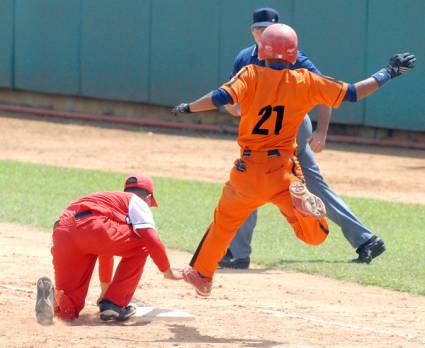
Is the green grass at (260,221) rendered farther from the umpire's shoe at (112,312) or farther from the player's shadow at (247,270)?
the umpire's shoe at (112,312)

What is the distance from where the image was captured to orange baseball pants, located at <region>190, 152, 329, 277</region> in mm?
6543

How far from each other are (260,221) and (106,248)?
4.71m

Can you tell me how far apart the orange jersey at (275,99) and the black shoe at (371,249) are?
2435 millimetres

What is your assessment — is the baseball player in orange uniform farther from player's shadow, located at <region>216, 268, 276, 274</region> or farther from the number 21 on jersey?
player's shadow, located at <region>216, 268, 276, 274</region>

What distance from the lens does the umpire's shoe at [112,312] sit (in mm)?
6586

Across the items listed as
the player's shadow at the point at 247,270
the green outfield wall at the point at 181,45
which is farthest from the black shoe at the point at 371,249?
the green outfield wall at the point at 181,45

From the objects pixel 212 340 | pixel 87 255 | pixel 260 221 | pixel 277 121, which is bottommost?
pixel 260 221

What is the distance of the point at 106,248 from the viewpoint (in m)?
6.44

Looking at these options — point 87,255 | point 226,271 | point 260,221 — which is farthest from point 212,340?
point 260,221

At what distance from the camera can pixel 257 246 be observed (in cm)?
974

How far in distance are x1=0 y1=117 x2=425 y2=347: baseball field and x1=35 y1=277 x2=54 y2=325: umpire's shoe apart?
0.25 ft

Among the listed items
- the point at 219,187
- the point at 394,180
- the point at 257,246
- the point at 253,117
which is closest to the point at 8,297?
the point at 253,117

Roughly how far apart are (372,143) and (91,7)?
5.64 metres

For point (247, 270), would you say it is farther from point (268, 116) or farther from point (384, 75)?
point (384, 75)
